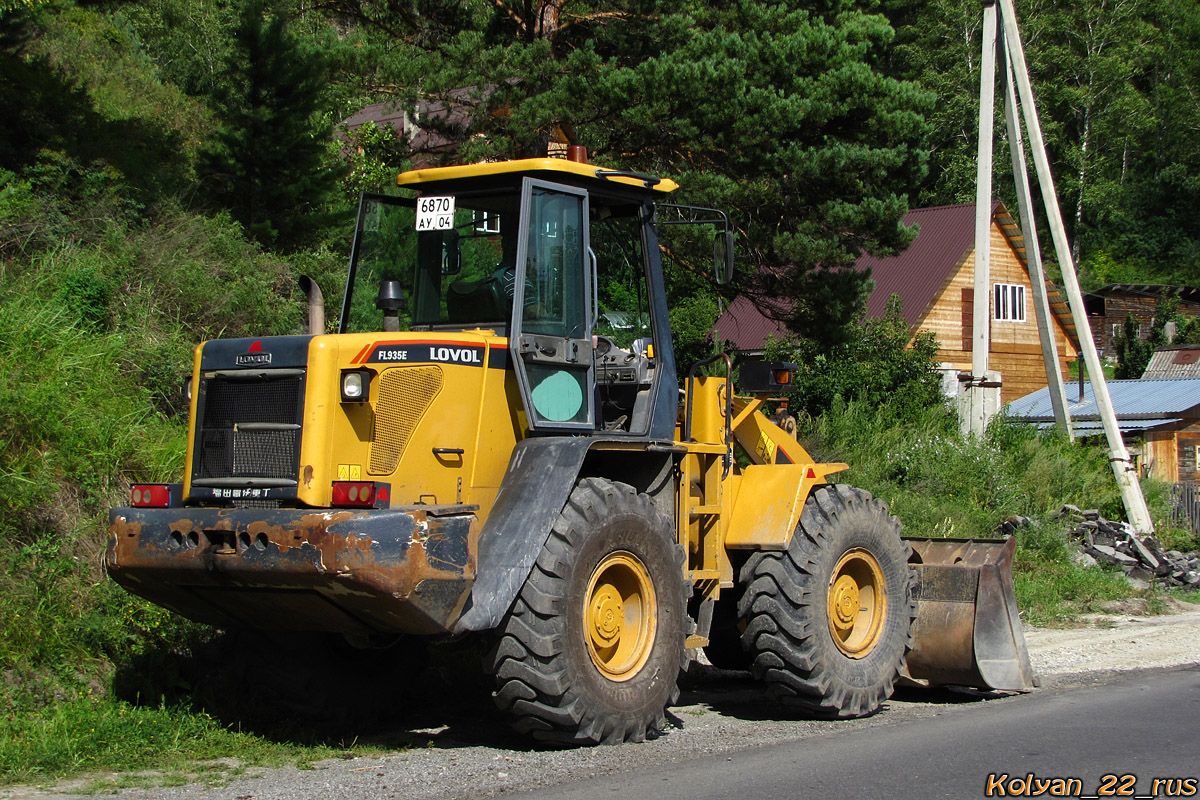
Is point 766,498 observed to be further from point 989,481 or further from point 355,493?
point 989,481

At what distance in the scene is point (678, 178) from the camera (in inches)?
604

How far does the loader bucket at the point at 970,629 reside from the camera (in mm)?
8453

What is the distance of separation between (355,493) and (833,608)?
3.57 metres

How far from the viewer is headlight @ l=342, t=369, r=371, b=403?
6188mm

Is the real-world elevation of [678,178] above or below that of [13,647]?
above

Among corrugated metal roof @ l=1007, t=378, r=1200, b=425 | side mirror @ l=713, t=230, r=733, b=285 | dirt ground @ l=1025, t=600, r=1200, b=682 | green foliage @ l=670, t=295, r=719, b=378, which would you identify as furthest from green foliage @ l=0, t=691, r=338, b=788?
corrugated metal roof @ l=1007, t=378, r=1200, b=425

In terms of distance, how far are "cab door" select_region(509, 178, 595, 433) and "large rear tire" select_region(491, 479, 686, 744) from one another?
1.86 feet

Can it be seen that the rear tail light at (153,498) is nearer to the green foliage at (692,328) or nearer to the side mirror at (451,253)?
the side mirror at (451,253)

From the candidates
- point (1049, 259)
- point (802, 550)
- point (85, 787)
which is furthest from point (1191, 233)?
point (85, 787)

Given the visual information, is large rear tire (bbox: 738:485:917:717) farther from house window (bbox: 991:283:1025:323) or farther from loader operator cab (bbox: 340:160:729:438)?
house window (bbox: 991:283:1025:323)

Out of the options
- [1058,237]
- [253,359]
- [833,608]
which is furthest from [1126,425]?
[253,359]

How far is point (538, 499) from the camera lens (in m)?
6.42

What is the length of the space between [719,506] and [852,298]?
31.8ft

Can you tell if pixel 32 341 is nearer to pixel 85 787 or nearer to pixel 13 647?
pixel 13 647
